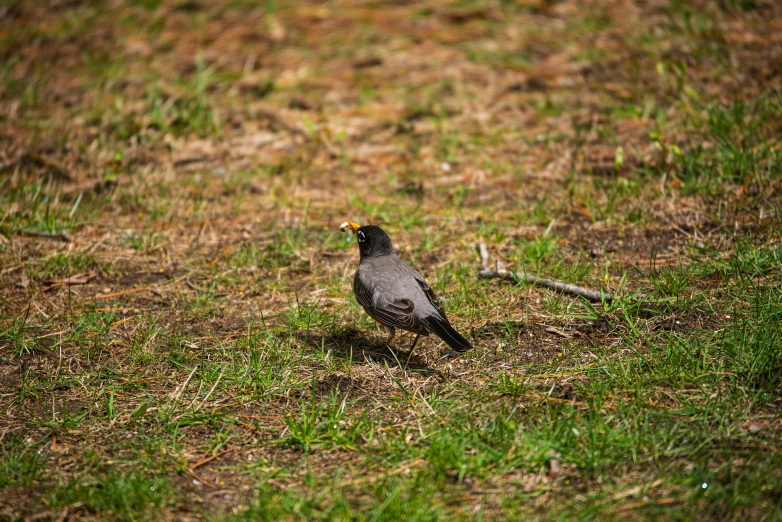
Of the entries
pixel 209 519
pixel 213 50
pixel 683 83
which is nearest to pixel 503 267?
pixel 209 519

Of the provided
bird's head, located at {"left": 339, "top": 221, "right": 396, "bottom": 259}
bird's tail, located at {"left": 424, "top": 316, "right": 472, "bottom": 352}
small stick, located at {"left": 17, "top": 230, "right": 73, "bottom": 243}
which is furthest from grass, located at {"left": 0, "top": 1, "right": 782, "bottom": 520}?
bird's head, located at {"left": 339, "top": 221, "right": 396, "bottom": 259}

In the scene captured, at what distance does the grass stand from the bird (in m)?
0.30

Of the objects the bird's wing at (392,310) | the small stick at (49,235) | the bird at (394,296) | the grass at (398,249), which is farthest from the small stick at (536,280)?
the small stick at (49,235)

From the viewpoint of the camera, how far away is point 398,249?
5.87 metres

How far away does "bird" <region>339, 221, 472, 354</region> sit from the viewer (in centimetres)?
426

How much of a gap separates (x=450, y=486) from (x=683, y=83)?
5.68 metres

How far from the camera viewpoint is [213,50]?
901 centimetres

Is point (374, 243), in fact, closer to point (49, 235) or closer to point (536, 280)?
point (536, 280)

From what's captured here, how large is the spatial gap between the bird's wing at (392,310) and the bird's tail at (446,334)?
0.06 m

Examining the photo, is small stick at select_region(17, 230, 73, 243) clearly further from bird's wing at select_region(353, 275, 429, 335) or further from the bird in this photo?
bird's wing at select_region(353, 275, 429, 335)

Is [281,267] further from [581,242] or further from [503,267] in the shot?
[581,242]

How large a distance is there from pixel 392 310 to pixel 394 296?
0.37 feet

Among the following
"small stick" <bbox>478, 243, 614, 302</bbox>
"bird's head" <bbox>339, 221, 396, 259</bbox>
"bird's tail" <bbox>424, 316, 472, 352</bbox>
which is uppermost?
"bird's head" <bbox>339, 221, 396, 259</bbox>

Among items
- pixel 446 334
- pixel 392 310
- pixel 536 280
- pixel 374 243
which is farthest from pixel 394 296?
pixel 536 280
